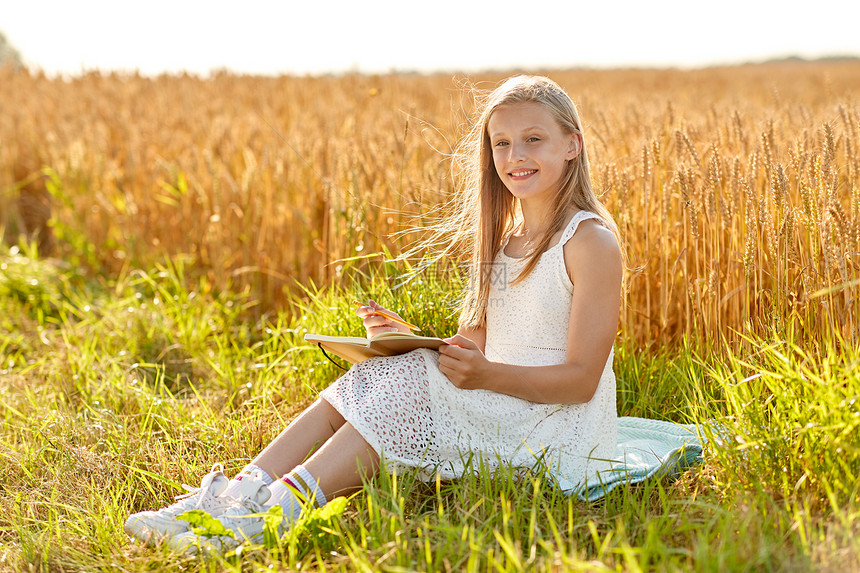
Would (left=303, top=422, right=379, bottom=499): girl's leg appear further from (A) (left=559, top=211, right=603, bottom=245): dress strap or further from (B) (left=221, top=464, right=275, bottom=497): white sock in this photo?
(A) (left=559, top=211, right=603, bottom=245): dress strap

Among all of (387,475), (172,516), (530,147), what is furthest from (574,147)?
(172,516)

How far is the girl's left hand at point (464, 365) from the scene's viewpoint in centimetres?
188

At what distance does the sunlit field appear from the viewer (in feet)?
5.51

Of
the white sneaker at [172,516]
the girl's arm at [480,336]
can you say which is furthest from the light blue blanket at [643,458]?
the white sneaker at [172,516]

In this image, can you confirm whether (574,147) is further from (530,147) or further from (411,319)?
(411,319)

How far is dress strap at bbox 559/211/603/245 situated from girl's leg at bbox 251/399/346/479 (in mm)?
775

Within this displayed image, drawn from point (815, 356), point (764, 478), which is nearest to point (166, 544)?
point (764, 478)

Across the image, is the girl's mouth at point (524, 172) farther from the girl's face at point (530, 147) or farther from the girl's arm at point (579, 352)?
the girl's arm at point (579, 352)

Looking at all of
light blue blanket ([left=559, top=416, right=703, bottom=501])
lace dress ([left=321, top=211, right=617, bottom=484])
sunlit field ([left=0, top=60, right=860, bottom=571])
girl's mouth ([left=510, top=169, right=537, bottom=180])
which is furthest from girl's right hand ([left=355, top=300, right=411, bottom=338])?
light blue blanket ([left=559, top=416, right=703, bottom=501])

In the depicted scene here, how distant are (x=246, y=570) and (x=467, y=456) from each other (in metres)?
0.62

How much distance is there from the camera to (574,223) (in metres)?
2.04

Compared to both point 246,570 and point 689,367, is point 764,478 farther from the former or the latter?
point 246,570

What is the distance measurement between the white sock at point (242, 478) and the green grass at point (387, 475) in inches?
6.2

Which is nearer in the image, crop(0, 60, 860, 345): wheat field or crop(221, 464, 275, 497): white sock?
crop(221, 464, 275, 497): white sock
